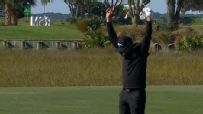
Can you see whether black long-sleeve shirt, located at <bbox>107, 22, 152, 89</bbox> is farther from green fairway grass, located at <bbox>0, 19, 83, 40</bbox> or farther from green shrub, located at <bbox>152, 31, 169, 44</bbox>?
green fairway grass, located at <bbox>0, 19, 83, 40</bbox>

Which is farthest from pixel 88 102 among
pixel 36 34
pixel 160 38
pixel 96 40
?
pixel 36 34

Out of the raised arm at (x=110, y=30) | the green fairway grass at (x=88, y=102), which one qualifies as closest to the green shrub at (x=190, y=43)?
the green fairway grass at (x=88, y=102)

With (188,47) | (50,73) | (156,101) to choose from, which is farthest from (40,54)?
Answer: (156,101)

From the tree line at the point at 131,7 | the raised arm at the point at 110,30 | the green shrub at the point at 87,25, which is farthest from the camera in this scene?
the tree line at the point at 131,7

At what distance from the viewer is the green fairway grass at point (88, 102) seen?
55.7 feet

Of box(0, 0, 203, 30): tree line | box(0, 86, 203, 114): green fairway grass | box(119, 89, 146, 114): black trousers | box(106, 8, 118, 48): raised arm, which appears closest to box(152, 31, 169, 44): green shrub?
box(0, 0, 203, 30): tree line

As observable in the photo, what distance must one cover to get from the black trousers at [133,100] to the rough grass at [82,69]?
715 inches

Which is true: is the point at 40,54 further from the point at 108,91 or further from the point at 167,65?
the point at 108,91

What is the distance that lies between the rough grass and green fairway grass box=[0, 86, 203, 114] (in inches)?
289

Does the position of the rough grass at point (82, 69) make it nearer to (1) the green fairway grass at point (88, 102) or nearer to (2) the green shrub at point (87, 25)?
(1) the green fairway grass at point (88, 102)

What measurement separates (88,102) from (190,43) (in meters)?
30.1

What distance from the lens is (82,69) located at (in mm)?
33594

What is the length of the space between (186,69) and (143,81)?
2313cm

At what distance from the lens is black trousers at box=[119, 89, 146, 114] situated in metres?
11.1
